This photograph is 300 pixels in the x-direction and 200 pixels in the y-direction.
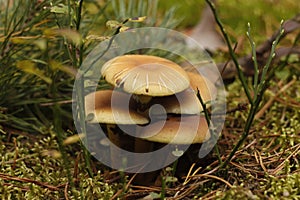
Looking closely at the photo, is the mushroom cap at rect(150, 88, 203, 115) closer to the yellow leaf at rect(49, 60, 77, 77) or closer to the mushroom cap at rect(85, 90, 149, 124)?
the mushroom cap at rect(85, 90, 149, 124)

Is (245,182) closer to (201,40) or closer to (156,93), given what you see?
(156,93)

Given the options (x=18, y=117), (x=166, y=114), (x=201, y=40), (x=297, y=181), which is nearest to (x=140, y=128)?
(x=166, y=114)

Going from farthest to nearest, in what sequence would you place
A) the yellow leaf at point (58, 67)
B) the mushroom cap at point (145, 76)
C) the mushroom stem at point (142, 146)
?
1. the mushroom stem at point (142, 146)
2. the mushroom cap at point (145, 76)
3. the yellow leaf at point (58, 67)

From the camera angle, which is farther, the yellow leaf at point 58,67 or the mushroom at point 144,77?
the mushroom at point 144,77

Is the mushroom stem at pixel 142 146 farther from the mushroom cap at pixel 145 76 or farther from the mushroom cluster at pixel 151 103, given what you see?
the mushroom cap at pixel 145 76

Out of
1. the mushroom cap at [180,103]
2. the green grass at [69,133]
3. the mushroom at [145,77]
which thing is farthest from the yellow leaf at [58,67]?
the mushroom cap at [180,103]

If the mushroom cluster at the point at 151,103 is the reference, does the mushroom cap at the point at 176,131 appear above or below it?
below

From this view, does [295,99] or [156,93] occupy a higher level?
[156,93]

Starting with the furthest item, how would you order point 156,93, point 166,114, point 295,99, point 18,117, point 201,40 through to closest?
point 201,40
point 295,99
point 18,117
point 166,114
point 156,93
